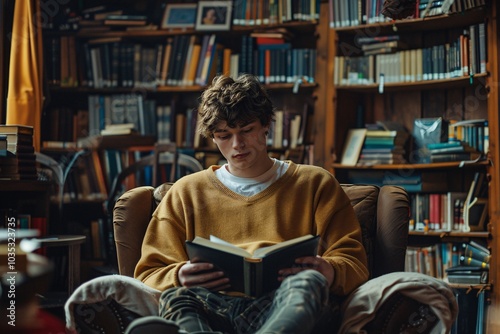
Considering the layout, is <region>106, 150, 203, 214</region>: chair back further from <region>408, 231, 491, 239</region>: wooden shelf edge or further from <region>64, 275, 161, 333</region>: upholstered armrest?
<region>64, 275, 161, 333</region>: upholstered armrest

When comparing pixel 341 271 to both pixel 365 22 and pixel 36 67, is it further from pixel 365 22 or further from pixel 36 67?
pixel 36 67

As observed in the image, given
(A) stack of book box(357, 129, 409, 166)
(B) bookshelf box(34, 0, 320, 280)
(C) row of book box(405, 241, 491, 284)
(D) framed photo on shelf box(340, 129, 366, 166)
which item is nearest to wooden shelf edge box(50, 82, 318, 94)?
(B) bookshelf box(34, 0, 320, 280)

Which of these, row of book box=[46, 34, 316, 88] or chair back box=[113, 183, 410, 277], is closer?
chair back box=[113, 183, 410, 277]

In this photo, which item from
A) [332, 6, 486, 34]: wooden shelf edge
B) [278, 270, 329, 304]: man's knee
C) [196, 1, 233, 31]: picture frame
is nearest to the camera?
[278, 270, 329, 304]: man's knee

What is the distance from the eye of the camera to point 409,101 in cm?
432

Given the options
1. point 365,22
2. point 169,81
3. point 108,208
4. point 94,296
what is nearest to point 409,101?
point 365,22

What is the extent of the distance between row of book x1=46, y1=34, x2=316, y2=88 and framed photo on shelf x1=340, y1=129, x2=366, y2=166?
47 cm

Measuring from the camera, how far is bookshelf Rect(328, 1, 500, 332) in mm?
3793

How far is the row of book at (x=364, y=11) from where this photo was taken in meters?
3.92

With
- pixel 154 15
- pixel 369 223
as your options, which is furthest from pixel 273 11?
pixel 369 223

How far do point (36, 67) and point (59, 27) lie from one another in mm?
626

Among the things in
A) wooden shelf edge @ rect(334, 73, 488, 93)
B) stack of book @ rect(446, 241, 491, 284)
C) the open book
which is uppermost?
wooden shelf edge @ rect(334, 73, 488, 93)

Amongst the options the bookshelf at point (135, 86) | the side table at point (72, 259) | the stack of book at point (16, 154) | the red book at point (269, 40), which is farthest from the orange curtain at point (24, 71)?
the red book at point (269, 40)

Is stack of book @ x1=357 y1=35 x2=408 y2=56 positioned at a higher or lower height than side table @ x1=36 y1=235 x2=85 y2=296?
higher
